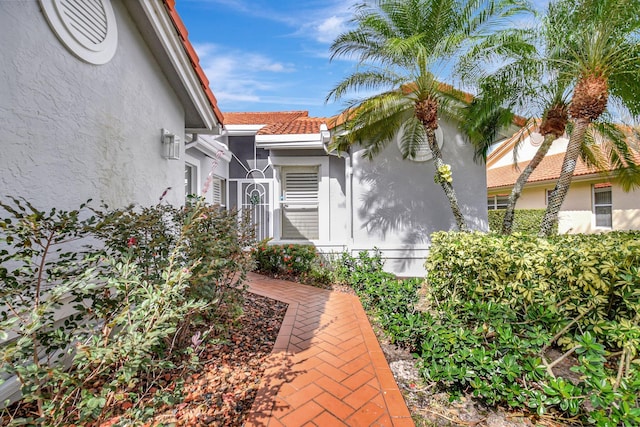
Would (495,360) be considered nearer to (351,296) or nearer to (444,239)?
(444,239)

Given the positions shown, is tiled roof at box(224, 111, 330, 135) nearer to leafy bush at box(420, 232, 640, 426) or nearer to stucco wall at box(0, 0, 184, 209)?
stucco wall at box(0, 0, 184, 209)

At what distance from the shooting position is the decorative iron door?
1129cm

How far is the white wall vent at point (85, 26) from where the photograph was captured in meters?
3.32

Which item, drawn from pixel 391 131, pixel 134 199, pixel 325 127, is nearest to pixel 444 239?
pixel 391 131

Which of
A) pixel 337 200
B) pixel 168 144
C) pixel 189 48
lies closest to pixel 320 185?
pixel 337 200

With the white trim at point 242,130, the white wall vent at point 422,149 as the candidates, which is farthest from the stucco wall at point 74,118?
the white wall vent at point 422,149

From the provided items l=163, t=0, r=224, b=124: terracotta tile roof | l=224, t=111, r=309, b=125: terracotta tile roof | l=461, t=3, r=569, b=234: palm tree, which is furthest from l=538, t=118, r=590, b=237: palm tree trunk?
l=224, t=111, r=309, b=125: terracotta tile roof

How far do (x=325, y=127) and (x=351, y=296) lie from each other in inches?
211

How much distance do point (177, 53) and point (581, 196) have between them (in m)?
20.0

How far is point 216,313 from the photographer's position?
4.11 m

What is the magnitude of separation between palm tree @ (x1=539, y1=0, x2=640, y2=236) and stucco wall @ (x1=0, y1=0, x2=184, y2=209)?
29.6ft

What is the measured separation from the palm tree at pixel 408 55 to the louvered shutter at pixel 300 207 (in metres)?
2.45

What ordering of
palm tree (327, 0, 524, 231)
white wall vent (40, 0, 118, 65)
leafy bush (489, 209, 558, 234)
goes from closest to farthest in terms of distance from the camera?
white wall vent (40, 0, 118, 65) < palm tree (327, 0, 524, 231) < leafy bush (489, 209, 558, 234)

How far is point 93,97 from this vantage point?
384 cm
